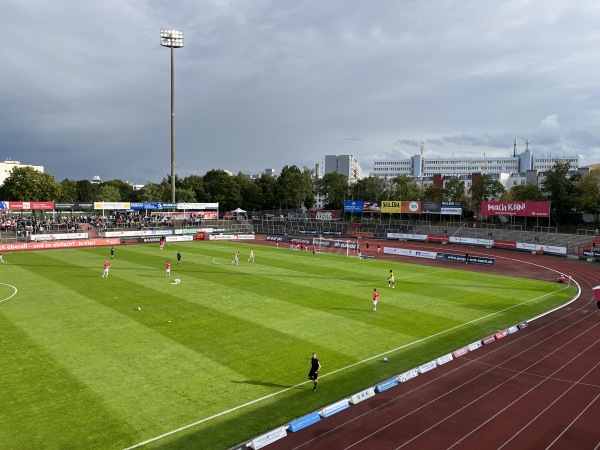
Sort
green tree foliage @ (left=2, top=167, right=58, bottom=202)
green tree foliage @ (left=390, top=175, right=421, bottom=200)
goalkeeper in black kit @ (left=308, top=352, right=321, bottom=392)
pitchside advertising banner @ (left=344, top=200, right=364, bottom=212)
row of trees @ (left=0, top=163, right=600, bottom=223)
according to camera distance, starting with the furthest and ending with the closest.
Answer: green tree foliage @ (left=390, top=175, right=421, bottom=200)
pitchside advertising banner @ (left=344, top=200, right=364, bottom=212)
green tree foliage @ (left=2, top=167, right=58, bottom=202)
row of trees @ (left=0, top=163, right=600, bottom=223)
goalkeeper in black kit @ (left=308, top=352, right=321, bottom=392)

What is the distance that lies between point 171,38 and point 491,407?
81.1 m

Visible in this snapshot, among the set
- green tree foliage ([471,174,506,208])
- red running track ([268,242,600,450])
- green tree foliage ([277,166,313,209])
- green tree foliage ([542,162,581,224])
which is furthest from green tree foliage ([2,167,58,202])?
green tree foliage ([542,162,581,224])

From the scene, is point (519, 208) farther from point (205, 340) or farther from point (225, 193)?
point (225, 193)

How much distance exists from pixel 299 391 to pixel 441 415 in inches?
204

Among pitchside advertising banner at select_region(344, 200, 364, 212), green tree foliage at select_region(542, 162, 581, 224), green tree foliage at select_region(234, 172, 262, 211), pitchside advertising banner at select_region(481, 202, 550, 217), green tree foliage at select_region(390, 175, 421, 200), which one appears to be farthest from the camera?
green tree foliage at select_region(234, 172, 262, 211)

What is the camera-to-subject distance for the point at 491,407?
15.8 m

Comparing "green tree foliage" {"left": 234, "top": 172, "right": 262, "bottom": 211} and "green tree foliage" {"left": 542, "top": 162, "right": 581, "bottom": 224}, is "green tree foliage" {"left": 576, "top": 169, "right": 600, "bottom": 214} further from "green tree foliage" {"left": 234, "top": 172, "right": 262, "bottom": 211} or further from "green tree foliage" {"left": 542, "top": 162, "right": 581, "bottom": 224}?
"green tree foliage" {"left": 234, "top": 172, "right": 262, "bottom": 211}

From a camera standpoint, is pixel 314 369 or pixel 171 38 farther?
pixel 171 38

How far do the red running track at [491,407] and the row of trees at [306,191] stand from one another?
204 ft

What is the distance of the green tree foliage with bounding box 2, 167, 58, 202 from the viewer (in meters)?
81.9

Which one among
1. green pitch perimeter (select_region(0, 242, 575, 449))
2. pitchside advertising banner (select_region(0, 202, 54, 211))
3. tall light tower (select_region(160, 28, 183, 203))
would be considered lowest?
green pitch perimeter (select_region(0, 242, 575, 449))

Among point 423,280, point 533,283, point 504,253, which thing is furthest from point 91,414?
point 504,253

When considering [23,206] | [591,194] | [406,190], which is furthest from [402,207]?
[23,206]

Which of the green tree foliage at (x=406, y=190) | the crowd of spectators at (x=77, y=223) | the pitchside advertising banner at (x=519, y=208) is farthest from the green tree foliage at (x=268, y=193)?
the pitchside advertising banner at (x=519, y=208)
